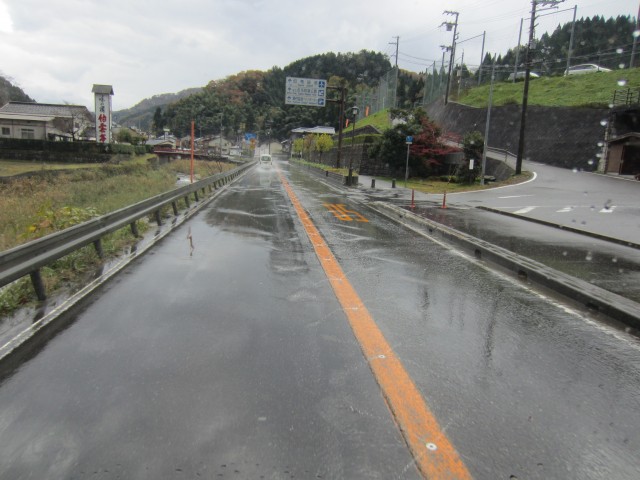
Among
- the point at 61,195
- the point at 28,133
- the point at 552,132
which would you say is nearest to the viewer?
the point at 61,195

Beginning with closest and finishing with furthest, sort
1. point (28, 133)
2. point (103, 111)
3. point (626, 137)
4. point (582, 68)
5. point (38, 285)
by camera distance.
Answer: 1. point (38, 285)
2. point (626, 137)
3. point (103, 111)
4. point (28, 133)
5. point (582, 68)

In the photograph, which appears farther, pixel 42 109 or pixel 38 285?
pixel 42 109

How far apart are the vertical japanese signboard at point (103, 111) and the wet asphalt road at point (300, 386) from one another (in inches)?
2011

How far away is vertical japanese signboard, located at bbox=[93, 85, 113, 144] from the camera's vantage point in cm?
4991

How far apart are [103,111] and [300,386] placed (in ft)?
182

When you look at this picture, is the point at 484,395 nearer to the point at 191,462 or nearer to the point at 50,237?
the point at 191,462

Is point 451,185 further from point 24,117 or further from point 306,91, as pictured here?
point 24,117

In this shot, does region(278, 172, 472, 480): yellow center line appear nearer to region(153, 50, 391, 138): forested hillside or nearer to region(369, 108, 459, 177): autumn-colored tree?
region(369, 108, 459, 177): autumn-colored tree

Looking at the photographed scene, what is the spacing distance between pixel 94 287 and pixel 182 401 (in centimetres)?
324

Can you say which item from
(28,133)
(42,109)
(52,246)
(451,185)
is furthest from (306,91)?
(42,109)

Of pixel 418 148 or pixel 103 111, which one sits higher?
pixel 103 111

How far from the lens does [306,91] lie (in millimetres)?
35906

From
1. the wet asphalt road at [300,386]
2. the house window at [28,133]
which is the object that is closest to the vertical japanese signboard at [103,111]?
the house window at [28,133]

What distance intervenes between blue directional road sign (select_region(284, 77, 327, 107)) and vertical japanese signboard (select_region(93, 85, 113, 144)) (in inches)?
1012
